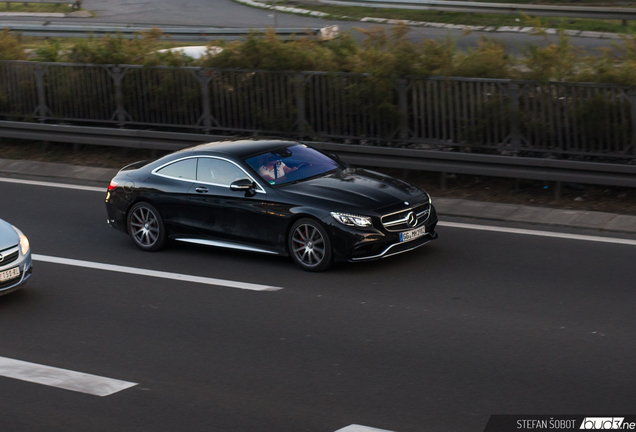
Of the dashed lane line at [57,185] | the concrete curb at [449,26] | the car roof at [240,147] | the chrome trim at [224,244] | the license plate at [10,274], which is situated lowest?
the dashed lane line at [57,185]

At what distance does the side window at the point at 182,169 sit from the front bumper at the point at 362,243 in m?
2.24

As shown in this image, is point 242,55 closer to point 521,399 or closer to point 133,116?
point 133,116

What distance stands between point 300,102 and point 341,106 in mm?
781

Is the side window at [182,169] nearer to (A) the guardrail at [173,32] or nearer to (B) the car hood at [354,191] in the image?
(B) the car hood at [354,191]

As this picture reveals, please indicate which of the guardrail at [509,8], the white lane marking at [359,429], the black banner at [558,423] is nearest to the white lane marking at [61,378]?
the white lane marking at [359,429]

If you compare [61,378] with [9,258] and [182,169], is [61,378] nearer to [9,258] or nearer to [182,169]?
[9,258]

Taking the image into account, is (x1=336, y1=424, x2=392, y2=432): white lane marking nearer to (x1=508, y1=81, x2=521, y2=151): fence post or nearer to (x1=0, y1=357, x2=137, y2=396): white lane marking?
(x1=0, y1=357, x2=137, y2=396): white lane marking

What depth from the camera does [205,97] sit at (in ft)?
51.9

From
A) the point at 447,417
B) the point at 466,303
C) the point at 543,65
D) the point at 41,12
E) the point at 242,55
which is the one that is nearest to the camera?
the point at 447,417

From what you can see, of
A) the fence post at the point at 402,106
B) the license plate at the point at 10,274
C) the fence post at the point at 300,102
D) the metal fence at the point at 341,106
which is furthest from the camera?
the fence post at the point at 300,102

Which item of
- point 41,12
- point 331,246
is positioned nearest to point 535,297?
point 331,246

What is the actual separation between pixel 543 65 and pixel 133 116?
7.95 m

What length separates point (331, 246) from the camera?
31.9ft

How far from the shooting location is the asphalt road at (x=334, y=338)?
633 centimetres
